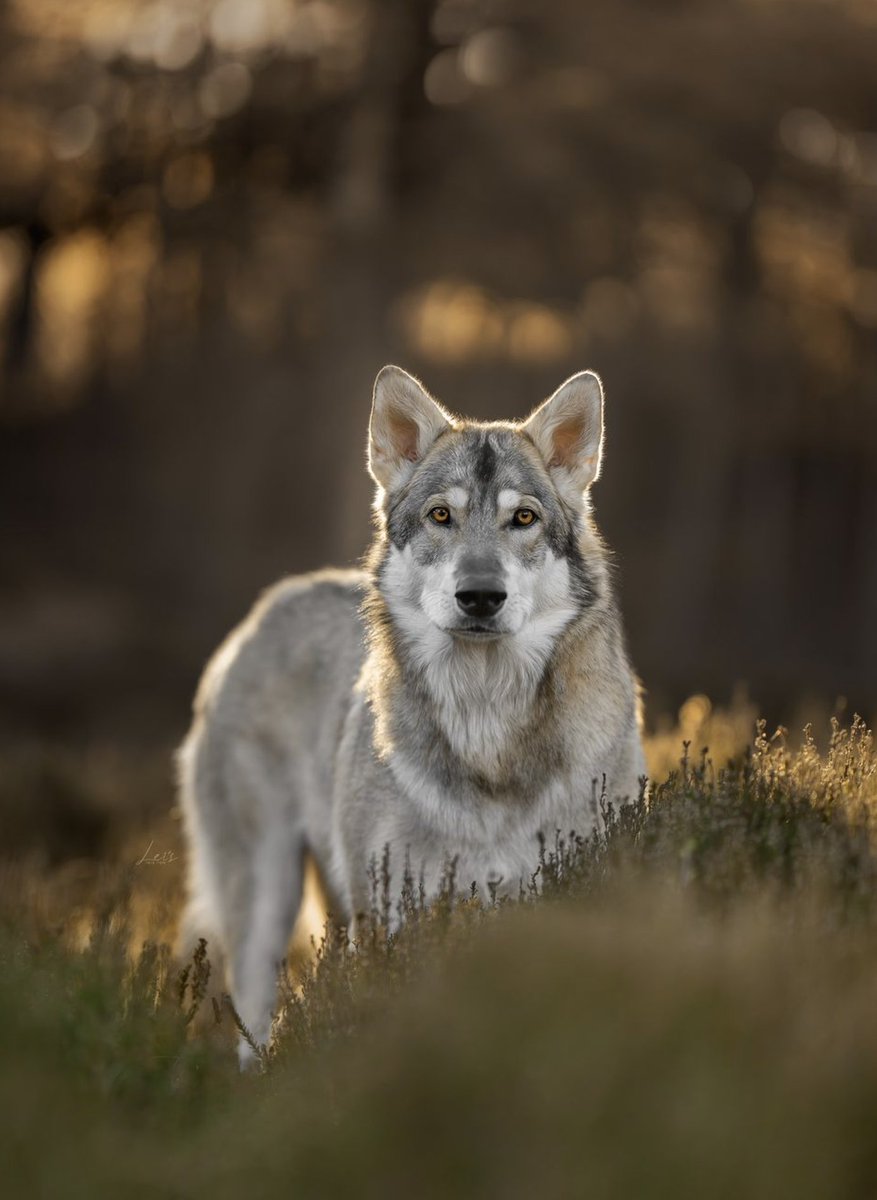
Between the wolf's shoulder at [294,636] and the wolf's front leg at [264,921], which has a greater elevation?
the wolf's shoulder at [294,636]

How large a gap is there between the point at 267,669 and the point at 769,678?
40.8 ft

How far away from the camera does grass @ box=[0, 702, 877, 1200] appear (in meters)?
2.62

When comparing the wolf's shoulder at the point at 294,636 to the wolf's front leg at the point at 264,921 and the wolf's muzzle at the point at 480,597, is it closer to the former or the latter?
the wolf's front leg at the point at 264,921

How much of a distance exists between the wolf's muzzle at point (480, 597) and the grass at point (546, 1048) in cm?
91

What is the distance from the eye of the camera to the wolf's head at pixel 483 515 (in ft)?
16.1

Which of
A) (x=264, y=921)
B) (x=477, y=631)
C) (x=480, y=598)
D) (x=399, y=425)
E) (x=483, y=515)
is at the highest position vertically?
(x=399, y=425)

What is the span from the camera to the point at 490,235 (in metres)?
14.6

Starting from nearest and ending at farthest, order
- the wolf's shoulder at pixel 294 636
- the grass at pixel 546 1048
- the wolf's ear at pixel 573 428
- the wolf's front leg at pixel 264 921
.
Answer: the grass at pixel 546 1048 < the wolf's ear at pixel 573 428 < the wolf's front leg at pixel 264 921 < the wolf's shoulder at pixel 294 636

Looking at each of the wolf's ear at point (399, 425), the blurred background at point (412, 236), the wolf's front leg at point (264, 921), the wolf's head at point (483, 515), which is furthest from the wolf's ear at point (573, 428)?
the blurred background at point (412, 236)

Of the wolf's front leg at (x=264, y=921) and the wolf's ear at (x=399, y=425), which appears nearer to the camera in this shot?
the wolf's ear at (x=399, y=425)

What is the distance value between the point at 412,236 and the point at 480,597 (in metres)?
11.3

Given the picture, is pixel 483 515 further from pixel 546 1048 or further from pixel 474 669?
pixel 546 1048

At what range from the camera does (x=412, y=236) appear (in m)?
15.2

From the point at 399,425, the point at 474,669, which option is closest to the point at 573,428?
the point at 399,425
